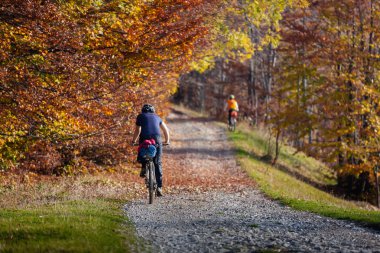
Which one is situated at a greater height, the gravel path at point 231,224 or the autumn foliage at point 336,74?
the autumn foliage at point 336,74

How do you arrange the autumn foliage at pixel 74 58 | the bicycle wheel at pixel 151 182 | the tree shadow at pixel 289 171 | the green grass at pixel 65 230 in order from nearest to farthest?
the green grass at pixel 65 230 < the bicycle wheel at pixel 151 182 < the autumn foliage at pixel 74 58 < the tree shadow at pixel 289 171

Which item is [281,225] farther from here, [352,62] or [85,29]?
[352,62]

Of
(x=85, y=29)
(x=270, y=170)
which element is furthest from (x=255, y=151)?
(x=85, y=29)

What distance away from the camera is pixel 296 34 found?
2428 cm

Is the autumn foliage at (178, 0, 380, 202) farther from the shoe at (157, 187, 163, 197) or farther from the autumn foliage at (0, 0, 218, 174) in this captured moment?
the shoe at (157, 187, 163, 197)

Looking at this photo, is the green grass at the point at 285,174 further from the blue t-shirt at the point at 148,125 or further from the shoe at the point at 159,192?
the blue t-shirt at the point at 148,125

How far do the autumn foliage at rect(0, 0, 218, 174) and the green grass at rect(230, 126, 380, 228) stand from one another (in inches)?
198

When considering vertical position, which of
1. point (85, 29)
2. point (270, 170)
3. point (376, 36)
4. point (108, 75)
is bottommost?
point (270, 170)

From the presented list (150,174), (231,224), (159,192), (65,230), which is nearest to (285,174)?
(159,192)

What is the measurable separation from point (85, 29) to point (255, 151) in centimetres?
1692

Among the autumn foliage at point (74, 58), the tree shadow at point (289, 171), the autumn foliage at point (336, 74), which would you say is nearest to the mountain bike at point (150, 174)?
the autumn foliage at point (74, 58)

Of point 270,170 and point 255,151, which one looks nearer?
point 270,170

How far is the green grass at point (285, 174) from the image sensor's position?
16094 millimetres

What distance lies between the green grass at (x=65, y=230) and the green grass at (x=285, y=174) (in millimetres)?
4903
